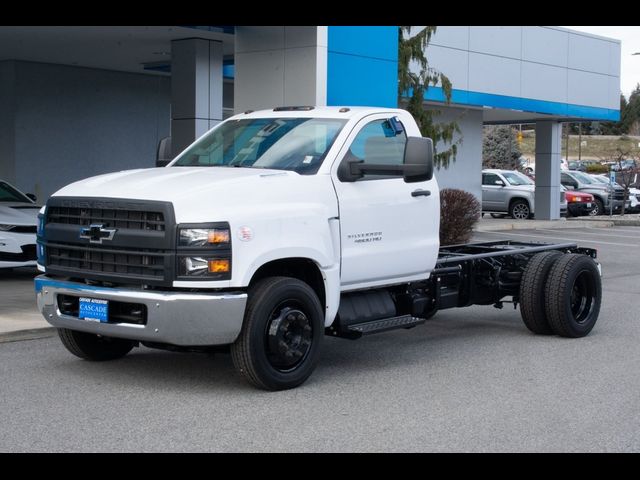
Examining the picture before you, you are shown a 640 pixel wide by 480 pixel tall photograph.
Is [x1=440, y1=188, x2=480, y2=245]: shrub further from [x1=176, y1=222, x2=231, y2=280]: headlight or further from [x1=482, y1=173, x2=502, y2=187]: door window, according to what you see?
[x1=482, y1=173, x2=502, y2=187]: door window

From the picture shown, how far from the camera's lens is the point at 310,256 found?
773cm

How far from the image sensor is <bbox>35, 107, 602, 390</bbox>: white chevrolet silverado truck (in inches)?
281

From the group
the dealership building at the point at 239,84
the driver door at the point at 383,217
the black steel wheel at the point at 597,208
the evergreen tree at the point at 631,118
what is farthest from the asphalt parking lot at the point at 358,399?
the evergreen tree at the point at 631,118

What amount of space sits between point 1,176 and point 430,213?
14439 millimetres

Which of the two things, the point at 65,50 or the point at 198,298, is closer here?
the point at 198,298

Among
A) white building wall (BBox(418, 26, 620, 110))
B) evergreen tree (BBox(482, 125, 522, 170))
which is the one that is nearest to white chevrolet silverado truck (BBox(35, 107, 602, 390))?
white building wall (BBox(418, 26, 620, 110))

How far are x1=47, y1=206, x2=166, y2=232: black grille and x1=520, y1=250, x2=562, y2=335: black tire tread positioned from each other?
443cm

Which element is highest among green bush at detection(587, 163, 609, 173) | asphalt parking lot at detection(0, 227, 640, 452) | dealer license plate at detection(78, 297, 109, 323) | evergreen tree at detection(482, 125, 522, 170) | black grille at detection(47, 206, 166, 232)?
evergreen tree at detection(482, 125, 522, 170)

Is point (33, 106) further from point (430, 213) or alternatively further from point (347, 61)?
point (430, 213)

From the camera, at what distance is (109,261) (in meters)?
7.43

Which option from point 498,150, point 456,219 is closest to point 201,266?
point 456,219

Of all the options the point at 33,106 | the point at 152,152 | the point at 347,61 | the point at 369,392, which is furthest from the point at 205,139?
the point at 152,152

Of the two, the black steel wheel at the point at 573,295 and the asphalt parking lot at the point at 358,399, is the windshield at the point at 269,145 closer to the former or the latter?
the asphalt parking lot at the point at 358,399

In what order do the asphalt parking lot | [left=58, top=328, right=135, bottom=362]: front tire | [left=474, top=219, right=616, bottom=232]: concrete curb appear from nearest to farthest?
the asphalt parking lot
[left=58, top=328, right=135, bottom=362]: front tire
[left=474, top=219, right=616, bottom=232]: concrete curb
